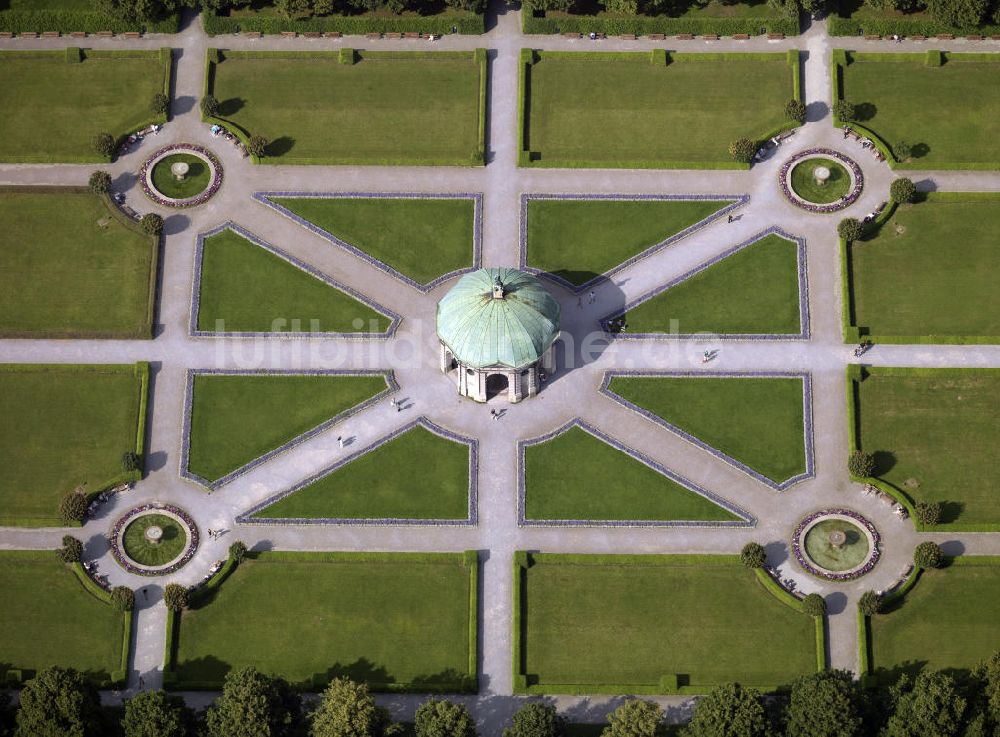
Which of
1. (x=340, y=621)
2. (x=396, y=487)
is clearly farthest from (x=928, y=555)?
(x=340, y=621)

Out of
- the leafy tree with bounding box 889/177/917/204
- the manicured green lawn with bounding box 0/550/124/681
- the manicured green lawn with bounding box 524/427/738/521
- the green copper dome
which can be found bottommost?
the manicured green lawn with bounding box 0/550/124/681

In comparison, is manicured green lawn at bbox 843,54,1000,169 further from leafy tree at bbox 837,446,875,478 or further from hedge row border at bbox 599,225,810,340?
leafy tree at bbox 837,446,875,478

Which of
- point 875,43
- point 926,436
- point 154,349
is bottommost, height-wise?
point 926,436

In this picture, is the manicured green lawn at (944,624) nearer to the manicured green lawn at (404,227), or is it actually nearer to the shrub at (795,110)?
the shrub at (795,110)

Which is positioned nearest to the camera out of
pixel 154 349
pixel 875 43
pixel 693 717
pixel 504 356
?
pixel 693 717

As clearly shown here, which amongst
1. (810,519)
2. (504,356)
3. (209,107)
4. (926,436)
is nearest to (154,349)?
(209,107)

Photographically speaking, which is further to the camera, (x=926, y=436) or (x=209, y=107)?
(x=209, y=107)

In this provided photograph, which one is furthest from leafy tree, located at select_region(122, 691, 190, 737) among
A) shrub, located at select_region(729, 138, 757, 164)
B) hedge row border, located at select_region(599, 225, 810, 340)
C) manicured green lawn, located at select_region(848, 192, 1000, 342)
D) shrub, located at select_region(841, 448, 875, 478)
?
shrub, located at select_region(729, 138, 757, 164)

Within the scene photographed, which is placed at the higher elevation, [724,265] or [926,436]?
[724,265]

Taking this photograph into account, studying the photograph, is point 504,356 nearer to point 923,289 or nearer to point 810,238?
point 810,238
